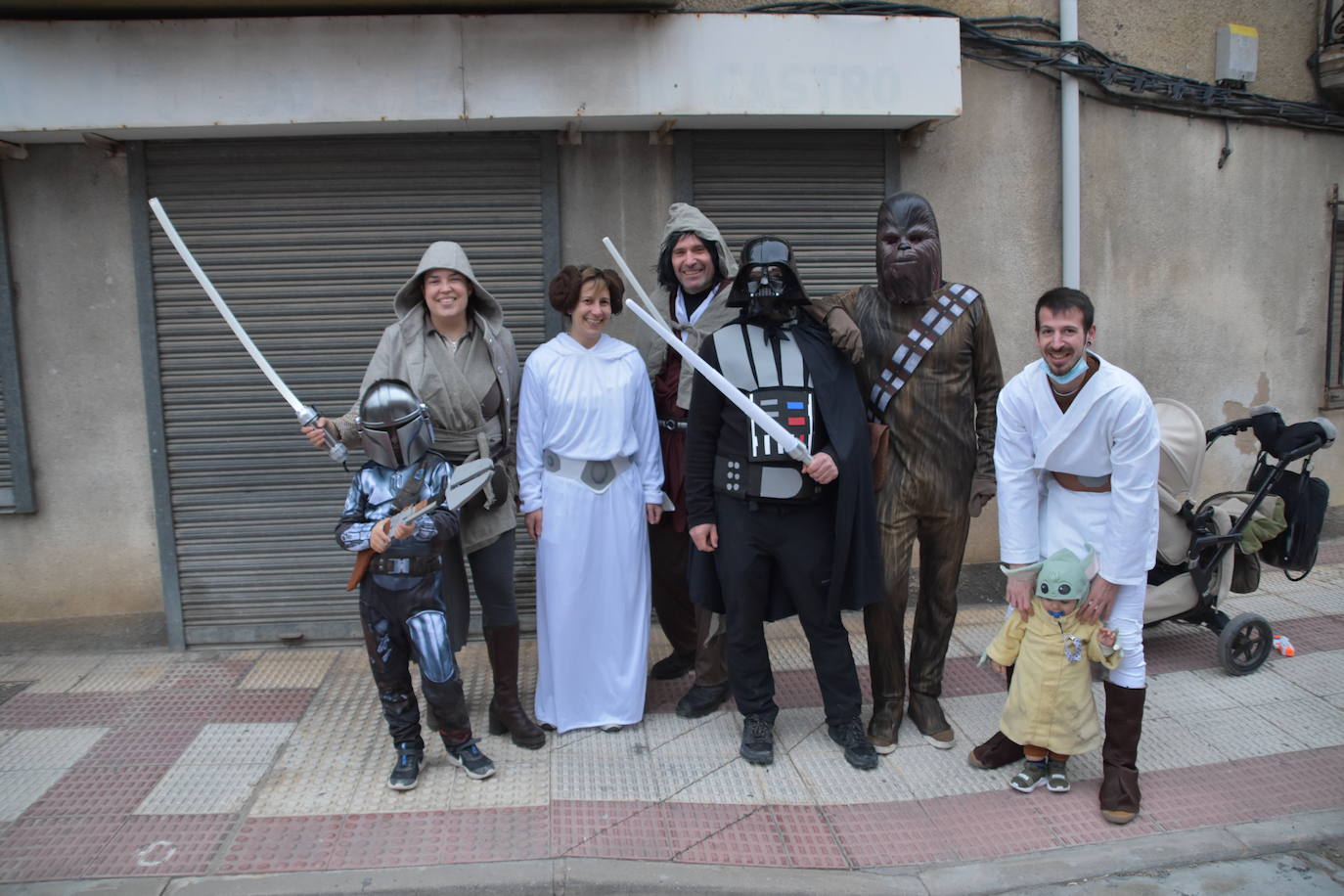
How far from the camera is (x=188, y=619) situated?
5441 mm

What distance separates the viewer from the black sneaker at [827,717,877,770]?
391 cm

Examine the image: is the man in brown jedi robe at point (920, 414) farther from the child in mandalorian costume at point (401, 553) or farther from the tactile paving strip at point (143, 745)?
the tactile paving strip at point (143, 745)

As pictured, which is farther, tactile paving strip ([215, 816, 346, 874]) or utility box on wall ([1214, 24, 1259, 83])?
utility box on wall ([1214, 24, 1259, 83])

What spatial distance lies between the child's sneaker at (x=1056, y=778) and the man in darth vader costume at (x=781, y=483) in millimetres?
689

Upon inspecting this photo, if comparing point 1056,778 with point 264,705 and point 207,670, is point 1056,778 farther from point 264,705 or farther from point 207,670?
point 207,670

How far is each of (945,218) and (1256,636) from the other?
9.31ft

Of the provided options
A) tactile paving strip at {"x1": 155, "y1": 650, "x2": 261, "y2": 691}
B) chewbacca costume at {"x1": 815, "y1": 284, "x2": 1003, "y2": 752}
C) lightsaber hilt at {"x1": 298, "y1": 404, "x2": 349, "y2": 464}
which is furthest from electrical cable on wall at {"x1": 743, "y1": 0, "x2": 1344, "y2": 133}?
tactile paving strip at {"x1": 155, "y1": 650, "x2": 261, "y2": 691}

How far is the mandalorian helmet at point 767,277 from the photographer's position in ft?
12.2

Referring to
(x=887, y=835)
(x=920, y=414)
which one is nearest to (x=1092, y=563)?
(x=920, y=414)

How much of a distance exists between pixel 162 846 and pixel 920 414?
3.29 meters

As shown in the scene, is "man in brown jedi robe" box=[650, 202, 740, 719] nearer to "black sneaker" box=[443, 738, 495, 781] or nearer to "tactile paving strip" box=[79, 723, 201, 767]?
"black sneaker" box=[443, 738, 495, 781]

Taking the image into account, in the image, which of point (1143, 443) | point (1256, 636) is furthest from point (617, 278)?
point (1256, 636)

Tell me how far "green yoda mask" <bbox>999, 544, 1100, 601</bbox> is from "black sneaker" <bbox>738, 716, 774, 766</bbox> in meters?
1.24

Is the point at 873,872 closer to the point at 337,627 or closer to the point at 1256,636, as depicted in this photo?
the point at 1256,636
